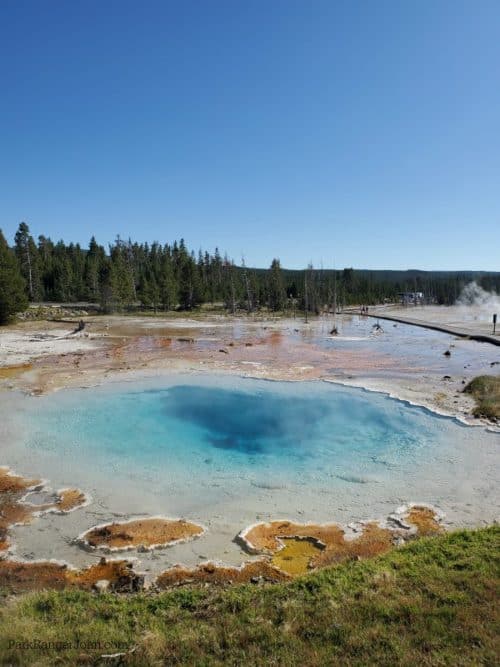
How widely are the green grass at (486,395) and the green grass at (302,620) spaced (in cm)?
1230

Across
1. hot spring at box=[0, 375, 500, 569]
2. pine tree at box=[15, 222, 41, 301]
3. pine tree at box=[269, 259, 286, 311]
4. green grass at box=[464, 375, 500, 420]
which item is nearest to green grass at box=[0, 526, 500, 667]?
hot spring at box=[0, 375, 500, 569]

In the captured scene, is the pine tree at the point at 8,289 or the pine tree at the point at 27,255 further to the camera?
the pine tree at the point at 27,255

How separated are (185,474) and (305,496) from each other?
364 cm

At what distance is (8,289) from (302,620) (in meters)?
56.1

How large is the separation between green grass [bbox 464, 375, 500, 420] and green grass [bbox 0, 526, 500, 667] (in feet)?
40.4

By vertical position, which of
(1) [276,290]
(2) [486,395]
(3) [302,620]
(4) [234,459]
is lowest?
(4) [234,459]

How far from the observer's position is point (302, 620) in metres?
5.96

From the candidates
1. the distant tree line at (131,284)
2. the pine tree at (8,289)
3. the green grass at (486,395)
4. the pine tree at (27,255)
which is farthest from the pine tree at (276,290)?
the green grass at (486,395)

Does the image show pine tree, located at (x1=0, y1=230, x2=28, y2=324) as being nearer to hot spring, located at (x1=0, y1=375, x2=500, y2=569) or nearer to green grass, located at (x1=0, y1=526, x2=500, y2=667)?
hot spring, located at (x1=0, y1=375, x2=500, y2=569)

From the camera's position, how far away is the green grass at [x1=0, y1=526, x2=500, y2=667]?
17.2 feet

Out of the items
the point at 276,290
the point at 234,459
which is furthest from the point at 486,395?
the point at 276,290

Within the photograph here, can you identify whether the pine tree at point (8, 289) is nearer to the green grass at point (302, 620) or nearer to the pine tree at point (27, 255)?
the pine tree at point (27, 255)

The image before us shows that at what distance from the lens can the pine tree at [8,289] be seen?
53000 mm

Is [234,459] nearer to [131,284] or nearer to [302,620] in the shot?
[302,620]
